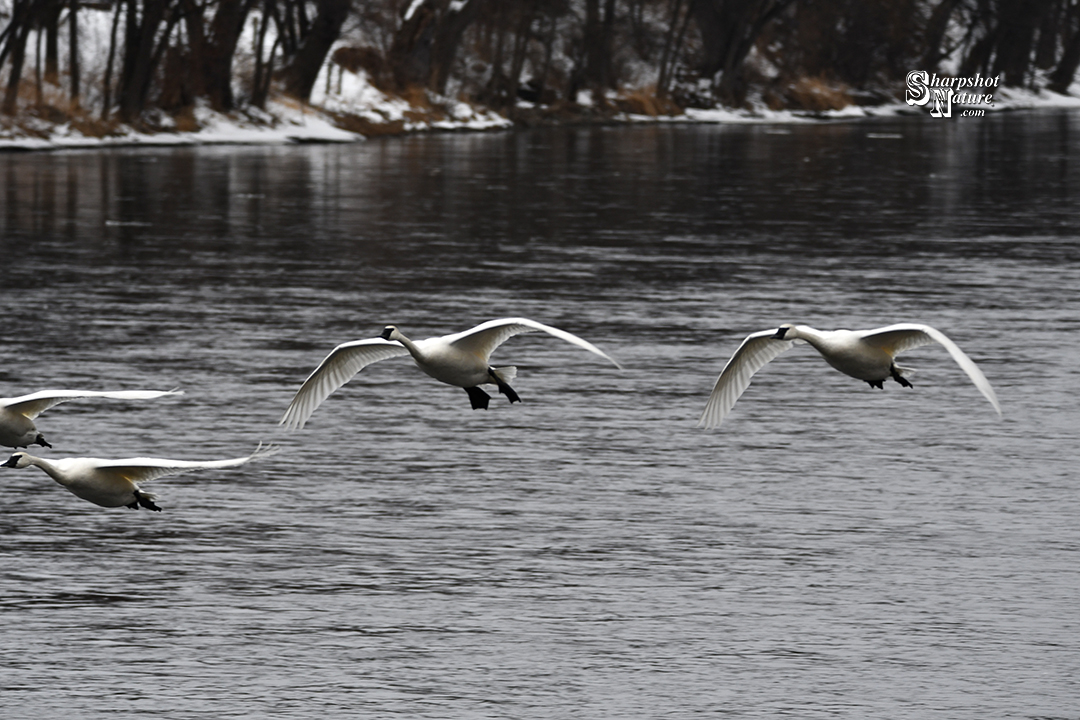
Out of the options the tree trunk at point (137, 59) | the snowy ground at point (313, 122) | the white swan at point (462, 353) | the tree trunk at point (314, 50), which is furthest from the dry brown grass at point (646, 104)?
the white swan at point (462, 353)

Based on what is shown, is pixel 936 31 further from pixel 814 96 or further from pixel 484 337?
pixel 484 337

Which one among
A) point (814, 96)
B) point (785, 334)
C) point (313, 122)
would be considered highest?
point (785, 334)

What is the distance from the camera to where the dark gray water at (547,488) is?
13406mm

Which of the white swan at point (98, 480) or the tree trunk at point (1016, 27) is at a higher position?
the tree trunk at point (1016, 27)

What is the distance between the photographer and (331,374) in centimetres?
1246

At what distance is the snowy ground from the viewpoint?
2350 inches

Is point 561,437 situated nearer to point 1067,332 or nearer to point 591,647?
point 591,647

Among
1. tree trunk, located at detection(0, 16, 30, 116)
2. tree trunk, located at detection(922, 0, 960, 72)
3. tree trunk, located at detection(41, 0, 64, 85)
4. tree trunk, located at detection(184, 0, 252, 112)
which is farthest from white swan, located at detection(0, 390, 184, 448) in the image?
tree trunk, located at detection(922, 0, 960, 72)

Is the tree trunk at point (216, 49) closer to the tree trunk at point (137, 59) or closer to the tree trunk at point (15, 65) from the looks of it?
the tree trunk at point (137, 59)

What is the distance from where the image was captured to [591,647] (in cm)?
1394

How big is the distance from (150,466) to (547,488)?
8260 mm

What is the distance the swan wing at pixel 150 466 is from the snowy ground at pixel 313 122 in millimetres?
48107

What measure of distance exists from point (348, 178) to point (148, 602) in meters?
37.9

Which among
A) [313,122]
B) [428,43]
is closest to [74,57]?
[313,122]
